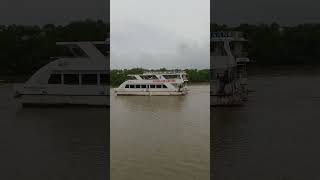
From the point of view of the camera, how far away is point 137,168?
367 cm

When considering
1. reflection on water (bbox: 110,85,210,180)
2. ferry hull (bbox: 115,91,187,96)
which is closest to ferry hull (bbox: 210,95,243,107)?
reflection on water (bbox: 110,85,210,180)

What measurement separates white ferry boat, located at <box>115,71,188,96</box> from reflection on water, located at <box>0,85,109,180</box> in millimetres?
2089

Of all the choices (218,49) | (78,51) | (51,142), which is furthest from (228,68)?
(51,142)

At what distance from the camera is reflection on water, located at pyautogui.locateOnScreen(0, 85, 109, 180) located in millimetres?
2848

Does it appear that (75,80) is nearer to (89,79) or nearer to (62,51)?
(89,79)

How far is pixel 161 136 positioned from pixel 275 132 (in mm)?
2112

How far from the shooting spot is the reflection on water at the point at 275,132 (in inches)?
104

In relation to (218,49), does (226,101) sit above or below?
below

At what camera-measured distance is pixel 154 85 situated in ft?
19.3

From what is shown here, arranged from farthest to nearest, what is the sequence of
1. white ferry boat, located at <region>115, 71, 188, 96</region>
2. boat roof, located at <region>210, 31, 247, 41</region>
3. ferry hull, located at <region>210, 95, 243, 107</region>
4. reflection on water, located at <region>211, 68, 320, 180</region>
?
white ferry boat, located at <region>115, 71, 188, 96</region>, ferry hull, located at <region>210, 95, 243, 107</region>, boat roof, located at <region>210, 31, 247, 41</region>, reflection on water, located at <region>211, 68, 320, 180</region>

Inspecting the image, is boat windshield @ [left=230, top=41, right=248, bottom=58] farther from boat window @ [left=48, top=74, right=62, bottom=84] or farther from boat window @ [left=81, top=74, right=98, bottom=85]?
boat window @ [left=48, top=74, right=62, bottom=84]

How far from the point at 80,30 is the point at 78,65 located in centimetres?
25

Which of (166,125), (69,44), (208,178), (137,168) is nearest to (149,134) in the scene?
(166,125)

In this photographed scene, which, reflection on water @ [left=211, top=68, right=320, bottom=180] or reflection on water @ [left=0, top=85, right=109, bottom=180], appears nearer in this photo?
reflection on water @ [left=211, top=68, right=320, bottom=180]
